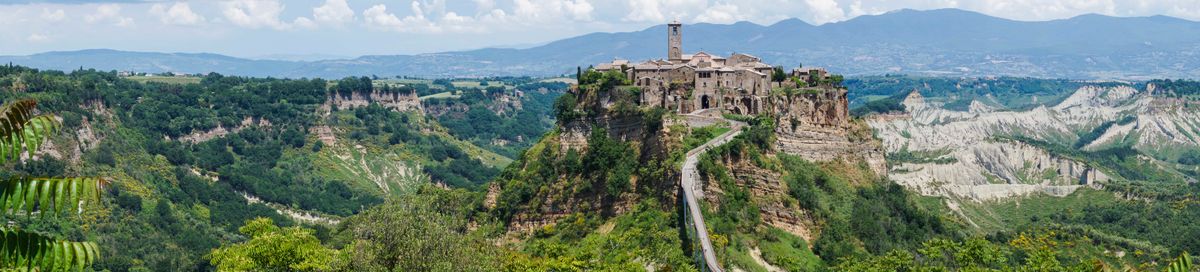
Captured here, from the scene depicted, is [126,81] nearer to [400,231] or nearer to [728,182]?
[728,182]

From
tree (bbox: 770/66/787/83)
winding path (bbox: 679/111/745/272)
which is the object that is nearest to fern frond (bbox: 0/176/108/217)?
winding path (bbox: 679/111/745/272)

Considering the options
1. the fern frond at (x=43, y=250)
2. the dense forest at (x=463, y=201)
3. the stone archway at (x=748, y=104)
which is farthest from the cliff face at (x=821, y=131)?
the fern frond at (x=43, y=250)

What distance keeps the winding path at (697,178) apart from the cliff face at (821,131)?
3.03 m

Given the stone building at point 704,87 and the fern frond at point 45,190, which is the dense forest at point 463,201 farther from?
the fern frond at point 45,190

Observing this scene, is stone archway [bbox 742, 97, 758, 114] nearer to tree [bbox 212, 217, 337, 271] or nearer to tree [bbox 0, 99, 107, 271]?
tree [bbox 212, 217, 337, 271]

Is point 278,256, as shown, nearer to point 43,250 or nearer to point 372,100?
point 43,250

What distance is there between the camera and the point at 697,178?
2491 inches

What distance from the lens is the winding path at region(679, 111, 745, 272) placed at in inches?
2148

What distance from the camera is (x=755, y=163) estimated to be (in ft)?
217

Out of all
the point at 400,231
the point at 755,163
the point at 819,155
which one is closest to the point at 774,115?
the point at 819,155

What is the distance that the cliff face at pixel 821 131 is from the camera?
2849 inches

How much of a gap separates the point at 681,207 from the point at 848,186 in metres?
13.9

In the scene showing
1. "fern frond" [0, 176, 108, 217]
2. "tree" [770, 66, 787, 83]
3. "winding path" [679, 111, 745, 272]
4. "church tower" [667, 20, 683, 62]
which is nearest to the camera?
"fern frond" [0, 176, 108, 217]

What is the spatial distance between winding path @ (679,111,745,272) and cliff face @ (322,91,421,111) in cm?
11239
